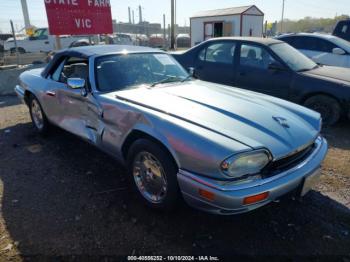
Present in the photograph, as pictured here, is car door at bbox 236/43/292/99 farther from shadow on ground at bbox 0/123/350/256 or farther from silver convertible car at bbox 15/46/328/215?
shadow on ground at bbox 0/123/350/256

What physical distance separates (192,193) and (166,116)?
717 millimetres

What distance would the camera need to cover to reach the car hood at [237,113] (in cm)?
241

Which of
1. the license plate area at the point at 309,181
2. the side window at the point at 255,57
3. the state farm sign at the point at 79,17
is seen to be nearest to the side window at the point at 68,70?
the license plate area at the point at 309,181

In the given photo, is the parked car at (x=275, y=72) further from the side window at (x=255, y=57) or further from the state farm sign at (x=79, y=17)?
the state farm sign at (x=79, y=17)

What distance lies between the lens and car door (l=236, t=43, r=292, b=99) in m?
5.46

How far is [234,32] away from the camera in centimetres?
1945

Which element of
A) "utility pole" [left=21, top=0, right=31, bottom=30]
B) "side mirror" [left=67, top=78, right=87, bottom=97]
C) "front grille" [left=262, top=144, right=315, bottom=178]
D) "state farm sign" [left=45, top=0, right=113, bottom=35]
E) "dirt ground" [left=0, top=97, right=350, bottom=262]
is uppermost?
"utility pole" [left=21, top=0, right=31, bottom=30]

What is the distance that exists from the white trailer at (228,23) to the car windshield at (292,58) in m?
14.3

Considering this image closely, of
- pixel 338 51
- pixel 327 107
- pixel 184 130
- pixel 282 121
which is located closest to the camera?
pixel 184 130

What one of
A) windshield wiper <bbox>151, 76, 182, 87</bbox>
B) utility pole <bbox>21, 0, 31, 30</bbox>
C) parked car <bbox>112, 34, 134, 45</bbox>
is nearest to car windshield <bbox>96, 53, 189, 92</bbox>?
windshield wiper <bbox>151, 76, 182, 87</bbox>

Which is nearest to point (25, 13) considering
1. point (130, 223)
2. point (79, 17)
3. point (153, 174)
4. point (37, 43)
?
point (37, 43)

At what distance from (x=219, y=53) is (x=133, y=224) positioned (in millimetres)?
4534

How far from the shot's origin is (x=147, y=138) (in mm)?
2750

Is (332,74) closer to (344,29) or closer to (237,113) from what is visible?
(237,113)
